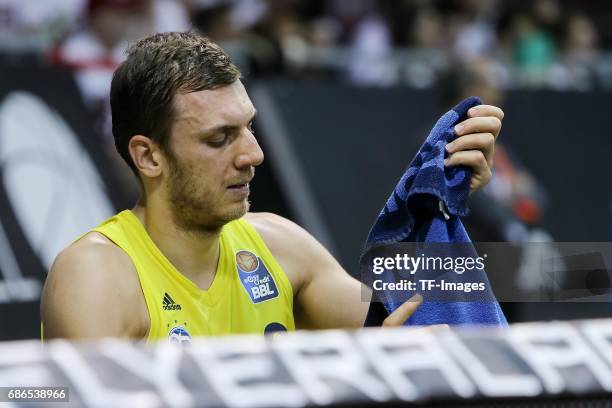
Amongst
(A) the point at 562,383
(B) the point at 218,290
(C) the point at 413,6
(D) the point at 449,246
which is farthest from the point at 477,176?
(C) the point at 413,6

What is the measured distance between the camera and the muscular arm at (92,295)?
2.69 metres

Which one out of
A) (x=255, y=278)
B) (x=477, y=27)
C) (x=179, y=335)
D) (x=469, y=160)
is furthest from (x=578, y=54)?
(x=179, y=335)

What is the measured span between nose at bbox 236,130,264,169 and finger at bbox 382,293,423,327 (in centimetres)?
60

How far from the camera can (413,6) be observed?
37.0ft

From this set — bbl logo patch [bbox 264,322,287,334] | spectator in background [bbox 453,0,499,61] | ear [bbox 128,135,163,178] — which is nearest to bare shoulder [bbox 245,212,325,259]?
bbl logo patch [bbox 264,322,287,334]

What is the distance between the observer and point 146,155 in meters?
3.01

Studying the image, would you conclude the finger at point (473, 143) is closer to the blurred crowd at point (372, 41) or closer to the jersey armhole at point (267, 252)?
the jersey armhole at point (267, 252)

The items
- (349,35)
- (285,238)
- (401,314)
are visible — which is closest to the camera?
(401,314)

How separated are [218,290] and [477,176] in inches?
31.4

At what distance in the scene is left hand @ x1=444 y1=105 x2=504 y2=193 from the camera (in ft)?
8.86

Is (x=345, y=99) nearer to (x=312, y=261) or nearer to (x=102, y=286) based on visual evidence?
(x=312, y=261)

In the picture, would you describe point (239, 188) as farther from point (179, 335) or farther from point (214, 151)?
point (179, 335)

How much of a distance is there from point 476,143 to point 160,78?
827 millimetres

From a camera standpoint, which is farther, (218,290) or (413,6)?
(413,6)
